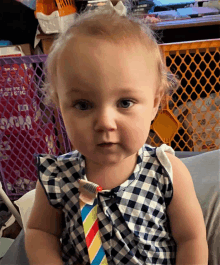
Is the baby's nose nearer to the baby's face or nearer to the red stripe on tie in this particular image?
the baby's face

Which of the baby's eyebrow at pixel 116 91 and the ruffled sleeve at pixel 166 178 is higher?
the baby's eyebrow at pixel 116 91

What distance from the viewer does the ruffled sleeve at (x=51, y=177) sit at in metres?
0.55

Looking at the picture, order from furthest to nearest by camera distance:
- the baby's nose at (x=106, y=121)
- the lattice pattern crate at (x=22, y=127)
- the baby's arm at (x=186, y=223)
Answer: the lattice pattern crate at (x=22, y=127), the baby's arm at (x=186, y=223), the baby's nose at (x=106, y=121)

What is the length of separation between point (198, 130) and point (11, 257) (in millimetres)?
838

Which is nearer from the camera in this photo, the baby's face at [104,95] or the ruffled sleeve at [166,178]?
the baby's face at [104,95]

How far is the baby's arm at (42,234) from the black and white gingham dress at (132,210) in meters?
0.03

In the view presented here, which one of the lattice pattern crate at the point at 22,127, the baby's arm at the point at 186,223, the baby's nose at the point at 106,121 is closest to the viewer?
the baby's nose at the point at 106,121

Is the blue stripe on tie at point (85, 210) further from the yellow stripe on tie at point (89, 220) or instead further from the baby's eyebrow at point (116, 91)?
the baby's eyebrow at point (116, 91)

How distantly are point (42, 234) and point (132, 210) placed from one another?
21 centimetres

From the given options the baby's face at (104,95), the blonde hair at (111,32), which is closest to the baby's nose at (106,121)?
the baby's face at (104,95)

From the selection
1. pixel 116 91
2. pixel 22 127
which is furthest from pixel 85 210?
pixel 22 127

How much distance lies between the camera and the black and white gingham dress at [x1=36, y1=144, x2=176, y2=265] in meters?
0.52

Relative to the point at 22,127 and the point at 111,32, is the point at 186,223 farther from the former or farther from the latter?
the point at 22,127

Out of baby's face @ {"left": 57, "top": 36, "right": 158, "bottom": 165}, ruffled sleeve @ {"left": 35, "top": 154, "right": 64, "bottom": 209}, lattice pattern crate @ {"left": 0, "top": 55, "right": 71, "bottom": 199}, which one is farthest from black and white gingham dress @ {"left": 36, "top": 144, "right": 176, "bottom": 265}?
lattice pattern crate @ {"left": 0, "top": 55, "right": 71, "bottom": 199}
